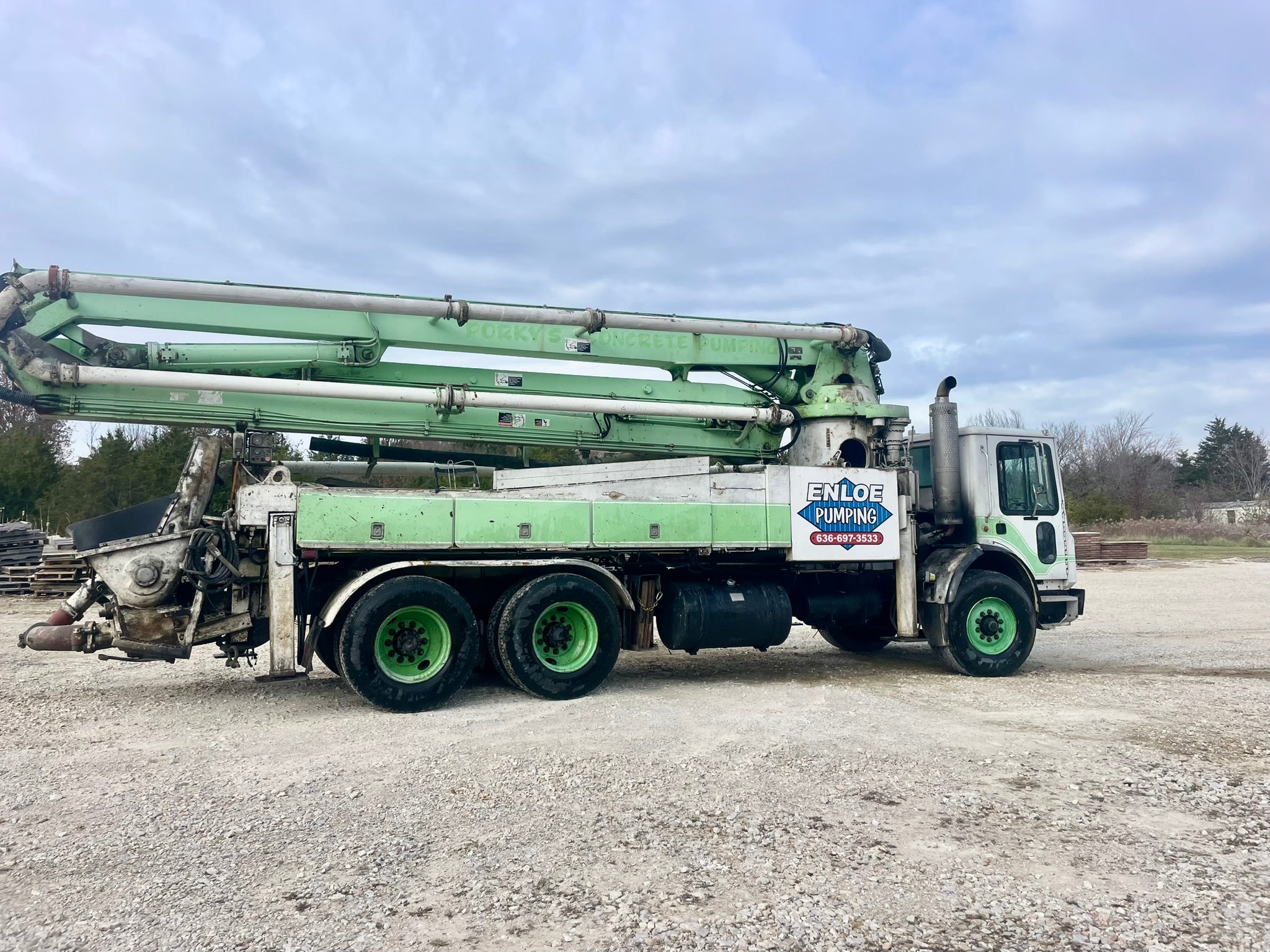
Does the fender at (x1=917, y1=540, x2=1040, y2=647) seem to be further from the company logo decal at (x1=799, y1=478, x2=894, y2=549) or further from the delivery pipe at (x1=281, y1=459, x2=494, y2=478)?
the delivery pipe at (x1=281, y1=459, x2=494, y2=478)

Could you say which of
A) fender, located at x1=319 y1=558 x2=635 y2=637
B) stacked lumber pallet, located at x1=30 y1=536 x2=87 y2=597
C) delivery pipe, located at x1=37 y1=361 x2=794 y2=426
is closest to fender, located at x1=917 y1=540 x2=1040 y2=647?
delivery pipe, located at x1=37 y1=361 x2=794 y2=426

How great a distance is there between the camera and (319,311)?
8.91m

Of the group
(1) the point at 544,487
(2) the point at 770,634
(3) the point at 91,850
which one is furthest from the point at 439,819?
(2) the point at 770,634

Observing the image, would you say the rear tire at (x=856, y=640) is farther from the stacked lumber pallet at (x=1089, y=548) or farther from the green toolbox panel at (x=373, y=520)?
the stacked lumber pallet at (x=1089, y=548)

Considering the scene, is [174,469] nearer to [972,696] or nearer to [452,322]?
[452,322]

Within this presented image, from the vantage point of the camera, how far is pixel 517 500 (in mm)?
8648

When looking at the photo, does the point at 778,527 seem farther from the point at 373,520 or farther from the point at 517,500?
the point at 373,520

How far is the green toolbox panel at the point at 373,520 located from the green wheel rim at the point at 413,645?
2.08ft

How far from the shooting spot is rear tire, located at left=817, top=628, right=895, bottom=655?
12.2 meters

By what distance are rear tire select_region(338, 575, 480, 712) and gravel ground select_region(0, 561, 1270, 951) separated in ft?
0.92

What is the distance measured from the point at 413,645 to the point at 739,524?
339cm

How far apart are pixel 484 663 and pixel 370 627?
5.62ft

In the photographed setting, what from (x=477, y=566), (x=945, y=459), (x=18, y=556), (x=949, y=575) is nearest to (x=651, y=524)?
(x=477, y=566)

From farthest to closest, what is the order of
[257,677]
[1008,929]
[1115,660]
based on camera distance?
[1115,660], [257,677], [1008,929]
